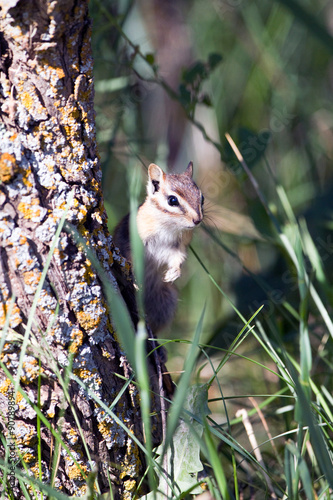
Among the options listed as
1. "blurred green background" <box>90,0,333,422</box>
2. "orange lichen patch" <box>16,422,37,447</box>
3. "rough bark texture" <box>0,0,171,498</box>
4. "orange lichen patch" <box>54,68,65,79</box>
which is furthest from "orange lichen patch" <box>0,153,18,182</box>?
"blurred green background" <box>90,0,333,422</box>

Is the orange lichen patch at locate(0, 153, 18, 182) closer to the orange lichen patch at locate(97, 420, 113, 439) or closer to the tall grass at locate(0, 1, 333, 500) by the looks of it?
the orange lichen patch at locate(97, 420, 113, 439)

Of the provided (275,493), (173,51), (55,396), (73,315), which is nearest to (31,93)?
(73,315)

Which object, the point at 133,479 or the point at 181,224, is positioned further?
the point at 181,224

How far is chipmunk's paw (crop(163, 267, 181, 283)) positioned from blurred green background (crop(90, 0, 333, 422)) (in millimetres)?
373

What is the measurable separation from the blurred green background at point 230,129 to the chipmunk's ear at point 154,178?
1.19ft

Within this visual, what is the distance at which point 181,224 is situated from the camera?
2010 millimetres

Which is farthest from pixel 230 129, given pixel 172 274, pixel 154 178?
pixel 172 274

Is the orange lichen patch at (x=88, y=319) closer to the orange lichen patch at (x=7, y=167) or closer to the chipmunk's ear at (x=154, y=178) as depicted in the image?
the orange lichen patch at (x=7, y=167)

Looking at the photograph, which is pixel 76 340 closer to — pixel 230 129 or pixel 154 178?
pixel 154 178

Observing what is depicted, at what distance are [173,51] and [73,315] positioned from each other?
3337 millimetres

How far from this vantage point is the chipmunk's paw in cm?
205

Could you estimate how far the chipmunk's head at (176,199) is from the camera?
198 cm

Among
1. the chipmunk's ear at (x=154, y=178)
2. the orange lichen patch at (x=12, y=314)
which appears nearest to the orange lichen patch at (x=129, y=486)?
the orange lichen patch at (x=12, y=314)

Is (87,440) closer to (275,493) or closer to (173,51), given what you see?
(275,493)
